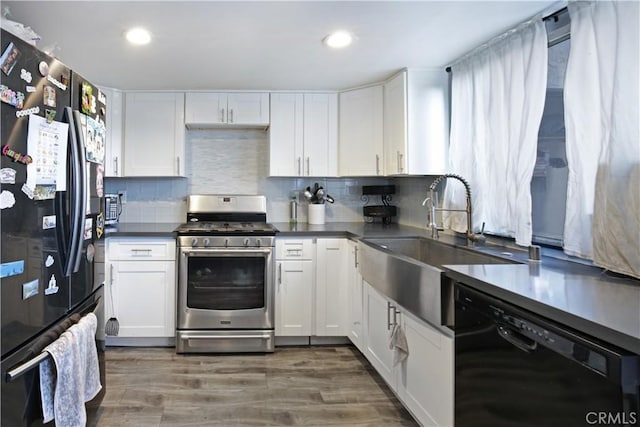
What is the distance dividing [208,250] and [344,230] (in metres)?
1.09

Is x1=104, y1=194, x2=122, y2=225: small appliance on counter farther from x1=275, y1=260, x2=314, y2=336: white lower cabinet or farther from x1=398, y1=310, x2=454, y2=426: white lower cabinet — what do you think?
x1=398, y1=310, x2=454, y2=426: white lower cabinet

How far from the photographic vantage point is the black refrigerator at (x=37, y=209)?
1274mm

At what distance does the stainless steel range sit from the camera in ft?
9.80

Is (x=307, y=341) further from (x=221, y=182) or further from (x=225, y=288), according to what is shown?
(x=221, y=182)

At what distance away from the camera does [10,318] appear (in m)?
1.29

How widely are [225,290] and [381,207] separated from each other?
1.60 meters

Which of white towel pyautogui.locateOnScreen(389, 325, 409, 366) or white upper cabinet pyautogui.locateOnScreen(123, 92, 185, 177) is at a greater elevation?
white upper cabinet pyautogui.locateOnScreen(123, 92, 185, 177)

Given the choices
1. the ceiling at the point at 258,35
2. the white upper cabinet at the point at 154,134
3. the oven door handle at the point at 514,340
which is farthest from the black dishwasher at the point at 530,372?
the white upper cabinet at the point at 154,134

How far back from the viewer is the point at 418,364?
72.7 inches

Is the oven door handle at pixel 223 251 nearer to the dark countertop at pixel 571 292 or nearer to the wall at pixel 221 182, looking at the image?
the wall at pixel 221 182

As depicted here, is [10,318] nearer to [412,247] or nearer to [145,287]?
[145,287]

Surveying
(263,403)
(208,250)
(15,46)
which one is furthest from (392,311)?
(15,46)

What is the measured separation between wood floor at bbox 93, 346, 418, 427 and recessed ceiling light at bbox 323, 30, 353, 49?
217 cm

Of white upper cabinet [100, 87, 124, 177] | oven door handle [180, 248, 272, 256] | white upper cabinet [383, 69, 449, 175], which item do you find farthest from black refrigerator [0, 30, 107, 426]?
white upper cabinet [383, 69, 449, 175]
